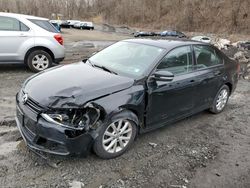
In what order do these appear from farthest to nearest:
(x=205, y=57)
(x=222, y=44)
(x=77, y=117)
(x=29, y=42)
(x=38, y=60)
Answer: (x=222, y=44), (x=38, y=60), (x=29, y=42), (x=205, y=57), (x=77, y=117)

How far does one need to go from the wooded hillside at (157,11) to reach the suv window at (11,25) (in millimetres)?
38760

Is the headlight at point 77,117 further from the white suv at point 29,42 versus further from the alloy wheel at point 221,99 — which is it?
the white suv at point 29,42

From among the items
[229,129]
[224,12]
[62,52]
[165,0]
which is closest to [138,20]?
[165,0]

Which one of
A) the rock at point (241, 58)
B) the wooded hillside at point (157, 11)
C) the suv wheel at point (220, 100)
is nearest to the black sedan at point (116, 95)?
the suv wheel at point (220, 100)

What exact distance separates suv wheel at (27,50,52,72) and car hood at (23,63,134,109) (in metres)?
3.95

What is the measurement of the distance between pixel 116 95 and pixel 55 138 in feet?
3.08

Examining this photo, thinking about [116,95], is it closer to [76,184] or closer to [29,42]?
[76,184]

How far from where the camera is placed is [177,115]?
15.1 ft

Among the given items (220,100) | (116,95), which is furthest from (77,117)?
(220,100)

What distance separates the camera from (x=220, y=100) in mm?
5723

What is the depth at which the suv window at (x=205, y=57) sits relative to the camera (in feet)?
16.1

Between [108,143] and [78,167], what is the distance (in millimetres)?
488

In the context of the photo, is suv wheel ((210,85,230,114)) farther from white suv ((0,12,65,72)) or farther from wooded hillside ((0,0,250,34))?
wooded hillside ((0,0,250,34))

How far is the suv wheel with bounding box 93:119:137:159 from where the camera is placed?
11.6 ft
